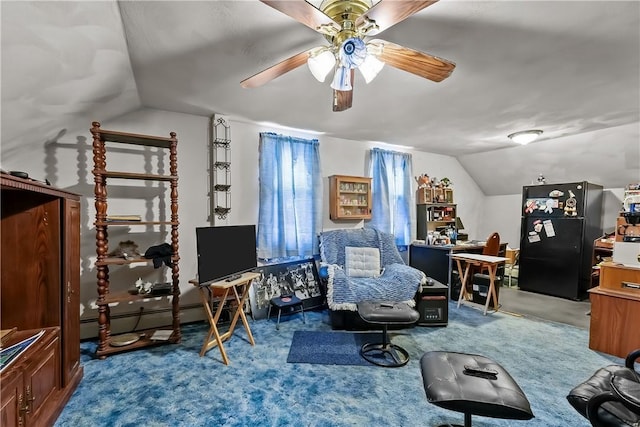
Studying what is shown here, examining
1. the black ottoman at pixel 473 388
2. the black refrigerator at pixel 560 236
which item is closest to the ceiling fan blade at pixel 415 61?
the black ottoman at pixel 473 388

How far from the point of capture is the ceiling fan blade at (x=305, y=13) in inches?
48.2

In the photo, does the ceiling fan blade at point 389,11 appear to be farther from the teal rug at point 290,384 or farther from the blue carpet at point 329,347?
the blue carpet at point 329,347

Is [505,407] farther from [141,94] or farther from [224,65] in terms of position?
[141,94]

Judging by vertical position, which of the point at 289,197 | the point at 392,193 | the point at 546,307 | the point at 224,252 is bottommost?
the point at 546,307

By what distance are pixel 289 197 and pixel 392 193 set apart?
5.94 ft

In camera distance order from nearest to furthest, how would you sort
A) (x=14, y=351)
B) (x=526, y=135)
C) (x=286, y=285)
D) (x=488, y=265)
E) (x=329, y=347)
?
(x=14, y=351)
(x=329, y=347)
(x=488, y=265)
(x=286, y=285)
(x=526, y=135)

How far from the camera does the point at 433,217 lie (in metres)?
4.99

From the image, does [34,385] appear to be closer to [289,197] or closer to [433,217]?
[289,197]

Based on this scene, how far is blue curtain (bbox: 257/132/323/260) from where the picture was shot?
11.9ft


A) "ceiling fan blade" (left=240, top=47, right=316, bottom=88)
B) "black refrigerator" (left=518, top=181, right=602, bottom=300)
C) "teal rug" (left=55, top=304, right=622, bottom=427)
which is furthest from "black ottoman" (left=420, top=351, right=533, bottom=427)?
"black refrigerator" (left=518, top=181, right=602, bottom=300)

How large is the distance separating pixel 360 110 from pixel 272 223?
1.73m

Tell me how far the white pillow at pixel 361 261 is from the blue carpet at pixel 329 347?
78 centimetres

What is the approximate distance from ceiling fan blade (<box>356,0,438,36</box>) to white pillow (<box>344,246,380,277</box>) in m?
2.71

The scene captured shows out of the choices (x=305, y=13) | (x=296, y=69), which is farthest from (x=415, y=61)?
(x=296, y=69)
